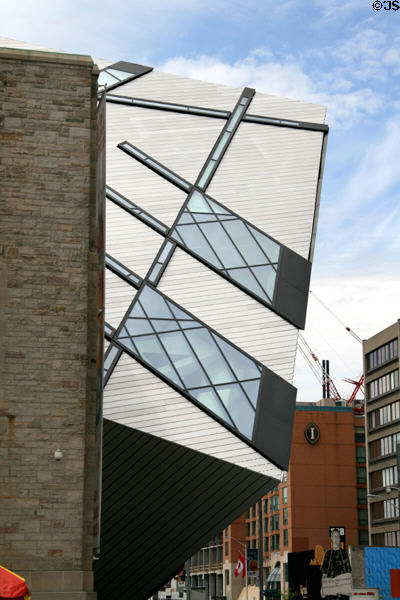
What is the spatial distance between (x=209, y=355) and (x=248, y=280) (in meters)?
4.17

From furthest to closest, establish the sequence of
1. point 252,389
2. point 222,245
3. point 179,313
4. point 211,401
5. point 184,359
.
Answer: point 222,245 → point 179,313 → point 184,359 → point 252,389 → point 211,401

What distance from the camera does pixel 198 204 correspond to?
103 feet

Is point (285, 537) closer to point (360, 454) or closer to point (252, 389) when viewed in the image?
point (360, 454)

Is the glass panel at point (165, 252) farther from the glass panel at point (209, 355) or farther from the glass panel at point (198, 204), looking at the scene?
the glass panel at point (209, 355)

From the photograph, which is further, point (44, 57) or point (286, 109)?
point (286, 109)

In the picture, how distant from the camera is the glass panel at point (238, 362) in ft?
85.5

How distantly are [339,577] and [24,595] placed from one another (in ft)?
153

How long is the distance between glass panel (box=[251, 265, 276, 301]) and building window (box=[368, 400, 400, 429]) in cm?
6175

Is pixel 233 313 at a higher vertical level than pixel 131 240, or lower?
lower

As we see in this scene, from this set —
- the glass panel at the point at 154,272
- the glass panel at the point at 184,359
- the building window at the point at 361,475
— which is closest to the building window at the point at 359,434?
the building window at the point at 361,475

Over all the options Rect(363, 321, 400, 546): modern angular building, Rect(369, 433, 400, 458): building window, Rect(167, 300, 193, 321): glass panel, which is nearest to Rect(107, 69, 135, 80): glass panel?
Rect(167, 300, 193, 321): glass panel

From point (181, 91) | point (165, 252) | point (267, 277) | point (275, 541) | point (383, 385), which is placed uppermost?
point (181, 91)

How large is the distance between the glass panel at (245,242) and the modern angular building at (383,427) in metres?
59.1

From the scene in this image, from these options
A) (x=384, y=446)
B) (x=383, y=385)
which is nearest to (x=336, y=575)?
(x=384, y=446)
